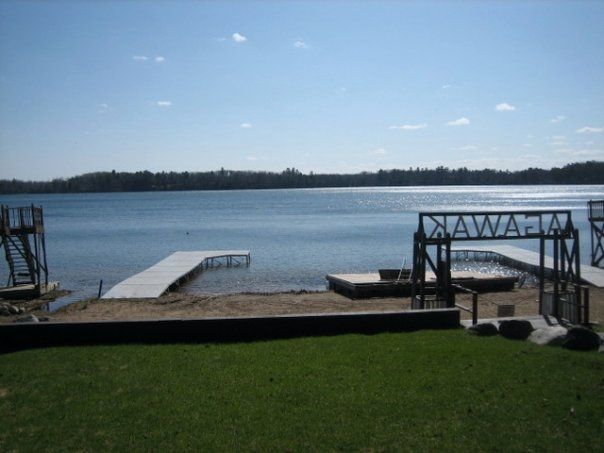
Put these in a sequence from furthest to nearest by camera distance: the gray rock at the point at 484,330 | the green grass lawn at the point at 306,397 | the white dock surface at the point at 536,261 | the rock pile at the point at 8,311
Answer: the white dock surface at the point at 536,261 → the rock pile at the point at 8,311 → the gray rock at the point at 484,330 → the green grass lawn at the point at 306,397

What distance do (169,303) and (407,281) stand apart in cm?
1002

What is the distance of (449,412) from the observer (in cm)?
740

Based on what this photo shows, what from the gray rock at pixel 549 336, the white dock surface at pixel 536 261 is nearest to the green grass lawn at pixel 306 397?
the gray rock at pixel 549 336

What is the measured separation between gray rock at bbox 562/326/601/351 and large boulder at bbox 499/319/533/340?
91 centimetres

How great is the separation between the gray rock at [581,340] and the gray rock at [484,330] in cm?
147

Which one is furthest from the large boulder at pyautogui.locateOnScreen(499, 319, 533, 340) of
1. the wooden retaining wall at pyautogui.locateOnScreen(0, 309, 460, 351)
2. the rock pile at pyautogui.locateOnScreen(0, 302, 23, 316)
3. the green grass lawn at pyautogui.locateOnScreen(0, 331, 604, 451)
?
the rock pile at pyautogui.locateOnScreen(0, 302, 23, 316)

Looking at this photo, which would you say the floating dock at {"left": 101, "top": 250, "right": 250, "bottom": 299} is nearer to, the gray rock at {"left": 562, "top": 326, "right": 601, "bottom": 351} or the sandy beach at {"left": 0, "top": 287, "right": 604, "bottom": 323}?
the sandy beach at {"left": 0, "top": 287, "right": 604, "bottom": 323}

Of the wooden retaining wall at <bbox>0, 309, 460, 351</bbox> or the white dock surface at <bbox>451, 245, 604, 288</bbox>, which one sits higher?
the wooden retaining wall at <bbox>0, 309, 460, 351</bbox>

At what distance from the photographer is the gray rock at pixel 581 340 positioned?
33.5 feet

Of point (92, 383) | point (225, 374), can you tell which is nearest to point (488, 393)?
point (225, 374)

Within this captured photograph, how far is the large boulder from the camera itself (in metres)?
11.2

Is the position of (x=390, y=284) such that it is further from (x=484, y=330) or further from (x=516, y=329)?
(x=516, y=329)

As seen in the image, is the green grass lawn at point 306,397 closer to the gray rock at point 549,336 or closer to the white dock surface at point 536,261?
the gray rock at point 549,336

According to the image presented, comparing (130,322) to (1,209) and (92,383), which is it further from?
(1,209)
